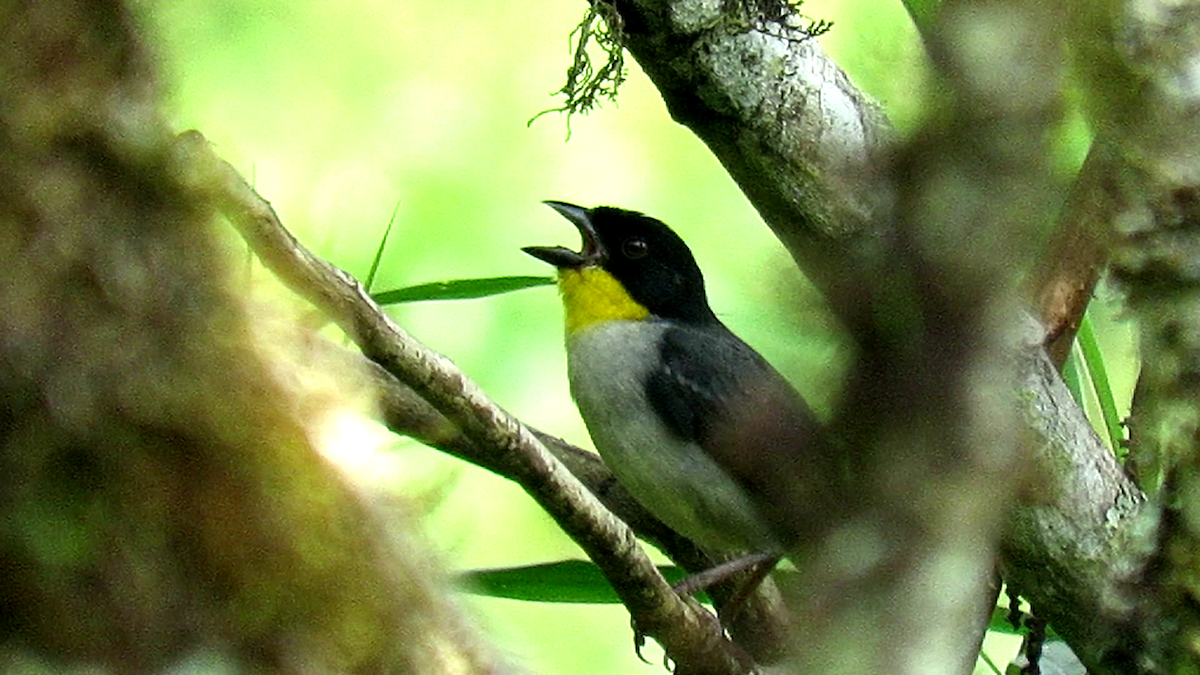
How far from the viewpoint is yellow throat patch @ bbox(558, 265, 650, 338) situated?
10.4ft

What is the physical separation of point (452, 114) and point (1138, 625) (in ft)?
12.3

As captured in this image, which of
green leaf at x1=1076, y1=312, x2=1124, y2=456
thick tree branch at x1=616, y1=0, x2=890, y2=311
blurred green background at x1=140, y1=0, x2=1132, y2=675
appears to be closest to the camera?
thick tree branch at x1=616, y1=0, x2=890, y2=311

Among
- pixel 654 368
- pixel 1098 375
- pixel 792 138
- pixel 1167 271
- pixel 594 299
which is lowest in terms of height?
pixel 1167 271

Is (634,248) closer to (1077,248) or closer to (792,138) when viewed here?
(792,138)

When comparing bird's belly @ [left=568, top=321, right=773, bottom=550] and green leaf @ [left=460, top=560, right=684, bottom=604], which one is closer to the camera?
green leaf @ [left=460, top=560, right=684, bottom=604]

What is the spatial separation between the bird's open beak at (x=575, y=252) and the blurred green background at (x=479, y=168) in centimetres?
38

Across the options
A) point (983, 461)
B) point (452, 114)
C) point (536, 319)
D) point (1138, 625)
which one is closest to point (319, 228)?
point (536, 319)

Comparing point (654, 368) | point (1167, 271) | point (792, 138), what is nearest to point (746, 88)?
point (792, 138)

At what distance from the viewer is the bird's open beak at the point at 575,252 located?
3.15 meters

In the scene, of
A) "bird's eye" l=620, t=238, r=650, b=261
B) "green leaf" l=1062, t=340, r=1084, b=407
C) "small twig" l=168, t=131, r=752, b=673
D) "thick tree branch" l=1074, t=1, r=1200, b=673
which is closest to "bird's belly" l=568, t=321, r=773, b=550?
"bird's eye" l=620, t=238, r=650, b=261

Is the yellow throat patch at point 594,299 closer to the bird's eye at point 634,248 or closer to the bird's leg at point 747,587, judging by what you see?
the bird's eye at point 634,248

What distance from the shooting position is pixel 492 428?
1.63 metres

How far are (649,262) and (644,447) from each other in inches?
21.6

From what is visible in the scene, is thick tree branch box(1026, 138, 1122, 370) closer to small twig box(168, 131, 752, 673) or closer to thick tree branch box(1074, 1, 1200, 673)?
thick tree branch box(1074, 1, 1200, 673)
